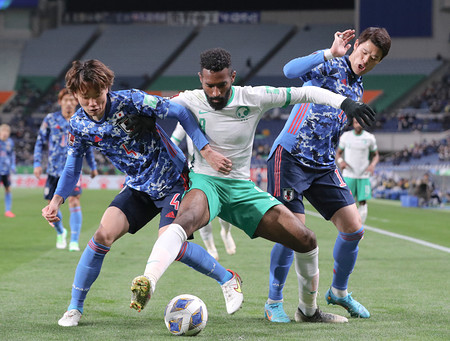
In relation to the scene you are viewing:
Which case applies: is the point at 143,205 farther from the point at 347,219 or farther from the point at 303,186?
the point at 347,219

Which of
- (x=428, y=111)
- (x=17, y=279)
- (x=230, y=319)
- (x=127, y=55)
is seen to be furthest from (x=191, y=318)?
(x=127, y=55)

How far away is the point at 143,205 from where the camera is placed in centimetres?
529

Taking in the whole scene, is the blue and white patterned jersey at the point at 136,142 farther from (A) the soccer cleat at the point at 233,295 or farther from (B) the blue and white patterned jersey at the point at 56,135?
(B) the blue and white patterned jersey at the point at 56,135

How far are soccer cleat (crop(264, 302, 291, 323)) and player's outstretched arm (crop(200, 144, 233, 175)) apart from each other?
4.27 feet

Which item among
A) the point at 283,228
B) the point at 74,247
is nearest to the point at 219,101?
the point at 283,228

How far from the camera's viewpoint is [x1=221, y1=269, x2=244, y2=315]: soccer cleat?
509cm

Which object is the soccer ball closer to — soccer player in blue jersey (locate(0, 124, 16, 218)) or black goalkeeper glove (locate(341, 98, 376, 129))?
black goalkeeper glove (locate(341, 98, 376, 129))

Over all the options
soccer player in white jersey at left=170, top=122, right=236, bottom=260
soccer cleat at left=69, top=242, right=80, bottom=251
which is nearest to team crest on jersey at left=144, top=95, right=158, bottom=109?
soccer player in white jersey at left=170, top=122, right=236, bottom=260

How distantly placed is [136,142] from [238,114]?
78 cm

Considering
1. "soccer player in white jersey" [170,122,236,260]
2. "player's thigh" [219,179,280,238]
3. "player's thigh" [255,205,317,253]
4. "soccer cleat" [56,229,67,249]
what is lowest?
"soccer cleat" [56,229,67,249]

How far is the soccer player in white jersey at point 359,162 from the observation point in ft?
45.5

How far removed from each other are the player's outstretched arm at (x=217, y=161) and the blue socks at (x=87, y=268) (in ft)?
3.51

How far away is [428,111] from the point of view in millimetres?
42281

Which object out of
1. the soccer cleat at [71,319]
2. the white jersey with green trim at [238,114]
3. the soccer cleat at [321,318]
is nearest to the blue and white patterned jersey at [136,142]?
the white jersey with green trim at [238,114]
